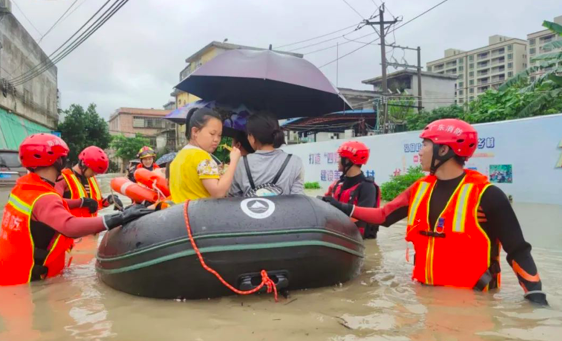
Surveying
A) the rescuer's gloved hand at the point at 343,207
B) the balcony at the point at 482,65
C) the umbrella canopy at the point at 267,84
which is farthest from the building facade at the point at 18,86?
the balcony at the point at 482,65

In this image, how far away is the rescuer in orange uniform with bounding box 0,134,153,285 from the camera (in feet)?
11.6

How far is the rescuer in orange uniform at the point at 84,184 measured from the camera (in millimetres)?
4684

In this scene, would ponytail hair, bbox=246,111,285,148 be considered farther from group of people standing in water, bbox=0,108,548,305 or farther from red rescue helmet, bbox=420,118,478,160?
red rescue helmet, bbox=420,118,478,160

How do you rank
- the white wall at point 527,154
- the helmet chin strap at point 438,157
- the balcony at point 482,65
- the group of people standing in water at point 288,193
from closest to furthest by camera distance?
the group of people standing in water at point 288,193
the helmet chin strap at point 438,157
the white wall at point 527,154
the balcony at point 482,65

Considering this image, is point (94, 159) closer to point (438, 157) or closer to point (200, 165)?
point (200, 165)

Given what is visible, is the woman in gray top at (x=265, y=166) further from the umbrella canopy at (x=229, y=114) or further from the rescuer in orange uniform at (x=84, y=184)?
the rescuer in orange uniform at (x=84, y=184)

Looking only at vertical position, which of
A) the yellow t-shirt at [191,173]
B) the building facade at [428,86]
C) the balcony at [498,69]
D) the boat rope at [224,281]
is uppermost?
the balcony at [498,69]

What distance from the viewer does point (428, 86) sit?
37.2 metres

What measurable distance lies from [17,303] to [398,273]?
10.5 feet

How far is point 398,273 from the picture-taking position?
4.38 metres

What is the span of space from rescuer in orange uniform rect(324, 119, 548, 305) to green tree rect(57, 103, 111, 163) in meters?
32.6

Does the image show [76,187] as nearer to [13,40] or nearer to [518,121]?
[518,121]

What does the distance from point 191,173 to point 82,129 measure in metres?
33.5

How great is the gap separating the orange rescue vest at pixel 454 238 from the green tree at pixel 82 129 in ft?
107
